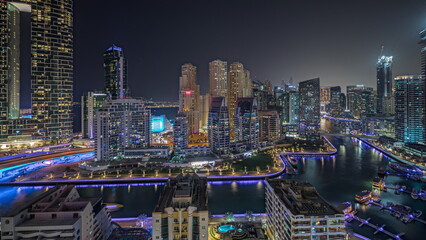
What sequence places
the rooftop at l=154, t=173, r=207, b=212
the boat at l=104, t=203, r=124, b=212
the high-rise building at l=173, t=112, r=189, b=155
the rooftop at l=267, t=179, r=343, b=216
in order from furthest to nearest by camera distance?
the high-rise building at l=173, t=112, r=189, b=155
the boat at l=104, t=203, r=124, b=212
the rooftop at l=267, t=179, r=343, b=216
the rooftop at l=154, t=173, r=207, b=212

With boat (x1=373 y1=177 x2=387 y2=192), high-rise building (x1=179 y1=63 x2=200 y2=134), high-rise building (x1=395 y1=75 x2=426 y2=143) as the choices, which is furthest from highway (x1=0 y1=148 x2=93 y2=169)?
high-rise building (x1=395 y1=75 x2=426 y2=143)

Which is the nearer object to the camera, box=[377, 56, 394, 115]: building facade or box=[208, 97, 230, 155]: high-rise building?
box=[208, 97, 230, 155]: high-rise building

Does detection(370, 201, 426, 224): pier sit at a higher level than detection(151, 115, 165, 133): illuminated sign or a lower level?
lower

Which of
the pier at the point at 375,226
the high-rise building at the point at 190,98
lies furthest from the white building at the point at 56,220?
the high-rise building at the point at 190,98

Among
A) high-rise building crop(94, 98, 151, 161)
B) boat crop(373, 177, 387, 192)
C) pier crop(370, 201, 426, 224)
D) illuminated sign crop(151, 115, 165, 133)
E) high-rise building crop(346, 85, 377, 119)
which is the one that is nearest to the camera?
pier crop(370, 201, 426, 224)

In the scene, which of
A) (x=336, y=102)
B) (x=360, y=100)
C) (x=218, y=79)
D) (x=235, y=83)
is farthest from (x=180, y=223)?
(x=336, y=102)

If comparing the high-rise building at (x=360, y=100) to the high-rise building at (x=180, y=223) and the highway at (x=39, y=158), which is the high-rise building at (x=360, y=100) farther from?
the high-rise building at (x=180, y=223)

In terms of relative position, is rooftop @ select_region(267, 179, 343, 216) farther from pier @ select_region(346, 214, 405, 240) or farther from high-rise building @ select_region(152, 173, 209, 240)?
pier @ select_region(346, 214, 405, 240)
